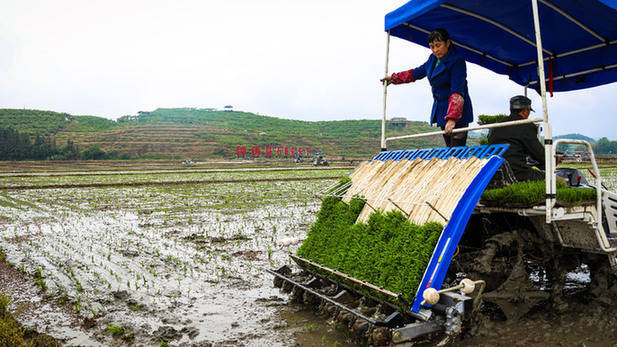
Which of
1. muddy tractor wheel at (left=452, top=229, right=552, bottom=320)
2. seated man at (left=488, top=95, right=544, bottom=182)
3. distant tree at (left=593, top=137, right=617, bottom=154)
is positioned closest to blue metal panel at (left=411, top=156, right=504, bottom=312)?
muddy tractor wheel at (left=452, top=229, right=552, bottom=320)

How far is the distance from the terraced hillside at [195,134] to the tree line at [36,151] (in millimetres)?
6823

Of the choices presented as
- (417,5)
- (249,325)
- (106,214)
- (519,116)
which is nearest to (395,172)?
(519,116)

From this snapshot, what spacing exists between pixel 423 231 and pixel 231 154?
82775mm

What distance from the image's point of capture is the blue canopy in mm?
4568

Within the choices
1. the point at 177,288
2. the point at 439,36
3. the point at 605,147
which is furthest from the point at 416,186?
the point at 605,147

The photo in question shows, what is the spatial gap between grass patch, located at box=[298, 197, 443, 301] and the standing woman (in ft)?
4.19

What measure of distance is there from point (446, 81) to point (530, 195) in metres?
1.79

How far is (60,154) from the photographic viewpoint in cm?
6800

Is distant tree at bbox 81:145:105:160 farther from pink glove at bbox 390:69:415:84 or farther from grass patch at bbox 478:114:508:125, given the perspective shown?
grass patch at bbox 478:114:508:125

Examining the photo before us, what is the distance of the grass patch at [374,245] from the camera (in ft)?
11.2

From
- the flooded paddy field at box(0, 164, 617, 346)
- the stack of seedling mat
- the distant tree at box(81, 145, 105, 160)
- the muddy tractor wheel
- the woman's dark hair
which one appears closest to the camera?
the stack of seedling mat

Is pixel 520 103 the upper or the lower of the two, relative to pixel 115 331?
upper

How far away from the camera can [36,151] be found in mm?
65062

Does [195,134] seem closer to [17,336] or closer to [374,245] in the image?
[17,336]
